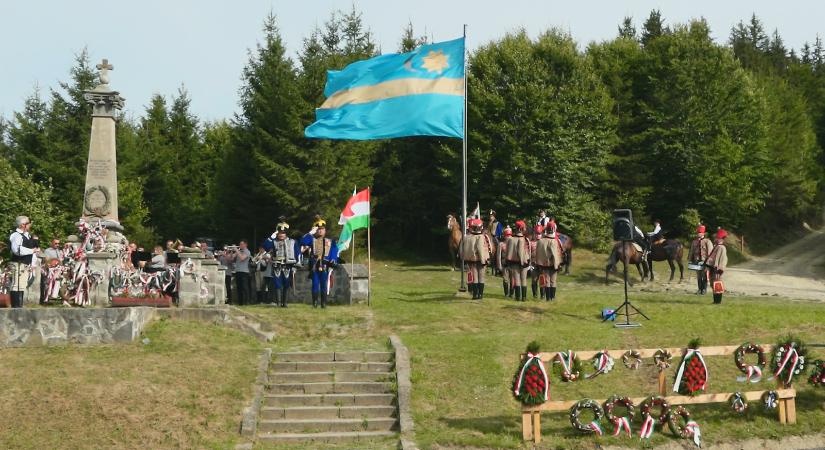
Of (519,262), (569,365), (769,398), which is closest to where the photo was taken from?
(569,365)

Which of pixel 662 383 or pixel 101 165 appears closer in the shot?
pixel 662 383

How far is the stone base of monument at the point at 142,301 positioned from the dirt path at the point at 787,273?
20080 millimetres

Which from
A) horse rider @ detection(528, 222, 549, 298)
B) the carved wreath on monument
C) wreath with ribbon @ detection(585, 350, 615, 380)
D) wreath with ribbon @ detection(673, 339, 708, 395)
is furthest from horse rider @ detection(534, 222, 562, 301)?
the carved wreath on monument

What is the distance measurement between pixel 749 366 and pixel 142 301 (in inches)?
521

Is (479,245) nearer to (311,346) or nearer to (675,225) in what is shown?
(311,346)

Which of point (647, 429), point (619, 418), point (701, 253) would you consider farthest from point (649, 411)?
point (701, 253)

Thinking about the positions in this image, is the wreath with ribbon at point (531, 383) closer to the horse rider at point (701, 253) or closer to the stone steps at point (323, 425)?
Answer: the stone steps at point (323, 425)

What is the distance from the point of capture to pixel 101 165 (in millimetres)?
27984

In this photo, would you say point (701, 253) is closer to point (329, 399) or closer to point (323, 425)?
point (329, 399)

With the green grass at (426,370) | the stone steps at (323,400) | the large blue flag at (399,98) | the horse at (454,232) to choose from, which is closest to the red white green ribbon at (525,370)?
the green grass at (426,370)

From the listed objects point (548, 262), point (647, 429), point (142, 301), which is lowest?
point (647, 429)

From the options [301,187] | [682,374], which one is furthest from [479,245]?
[301,187]

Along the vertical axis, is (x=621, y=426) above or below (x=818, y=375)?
below

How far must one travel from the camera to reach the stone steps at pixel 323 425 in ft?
53.1
